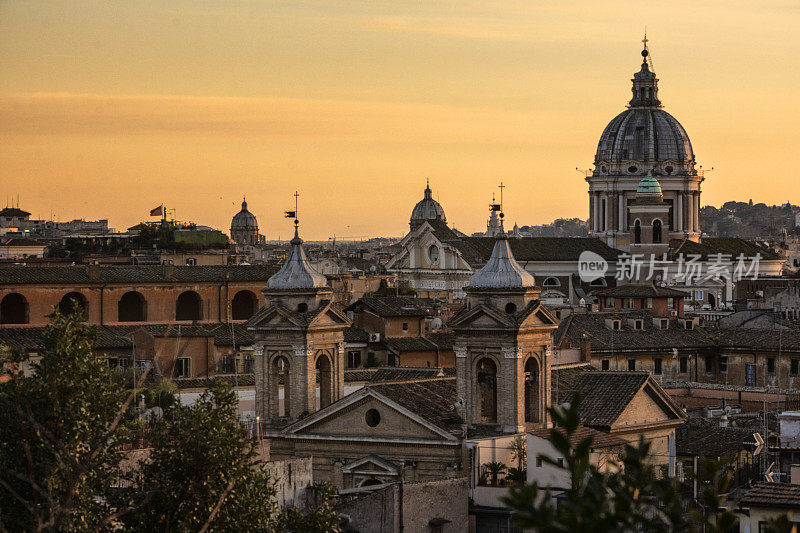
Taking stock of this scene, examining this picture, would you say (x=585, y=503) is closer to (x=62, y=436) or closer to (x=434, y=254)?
(x=62, y=436)

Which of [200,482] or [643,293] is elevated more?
[643,293]

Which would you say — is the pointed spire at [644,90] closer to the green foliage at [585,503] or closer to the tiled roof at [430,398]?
the tiled roof at [430,398]

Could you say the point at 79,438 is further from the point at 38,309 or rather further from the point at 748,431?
the point at 38,309

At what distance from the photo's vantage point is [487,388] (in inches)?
1363

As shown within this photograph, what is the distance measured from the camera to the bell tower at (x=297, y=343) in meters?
35.1

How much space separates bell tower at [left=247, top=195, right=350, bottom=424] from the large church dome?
73072 millimetres

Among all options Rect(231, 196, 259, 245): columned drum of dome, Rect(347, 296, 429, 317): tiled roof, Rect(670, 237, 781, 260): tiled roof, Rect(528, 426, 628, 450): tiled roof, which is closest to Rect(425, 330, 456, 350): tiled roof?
Rect(347, 296, 429, 317): tiled roof

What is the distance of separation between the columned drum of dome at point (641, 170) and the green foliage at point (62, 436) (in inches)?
3331

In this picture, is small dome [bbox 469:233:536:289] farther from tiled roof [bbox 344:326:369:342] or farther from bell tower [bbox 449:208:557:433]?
tiled roof [bbox 344:326:369:342]

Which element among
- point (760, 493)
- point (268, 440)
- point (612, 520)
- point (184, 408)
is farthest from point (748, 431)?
point (612, 520)

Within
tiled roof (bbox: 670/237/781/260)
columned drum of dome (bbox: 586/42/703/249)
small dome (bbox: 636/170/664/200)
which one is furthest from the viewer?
columned drum of dome (bbox: 586/42/703/249)

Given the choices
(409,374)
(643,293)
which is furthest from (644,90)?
(409,374)

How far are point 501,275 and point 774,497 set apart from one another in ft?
34.1

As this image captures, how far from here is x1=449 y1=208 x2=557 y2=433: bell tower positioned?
3316 cm
